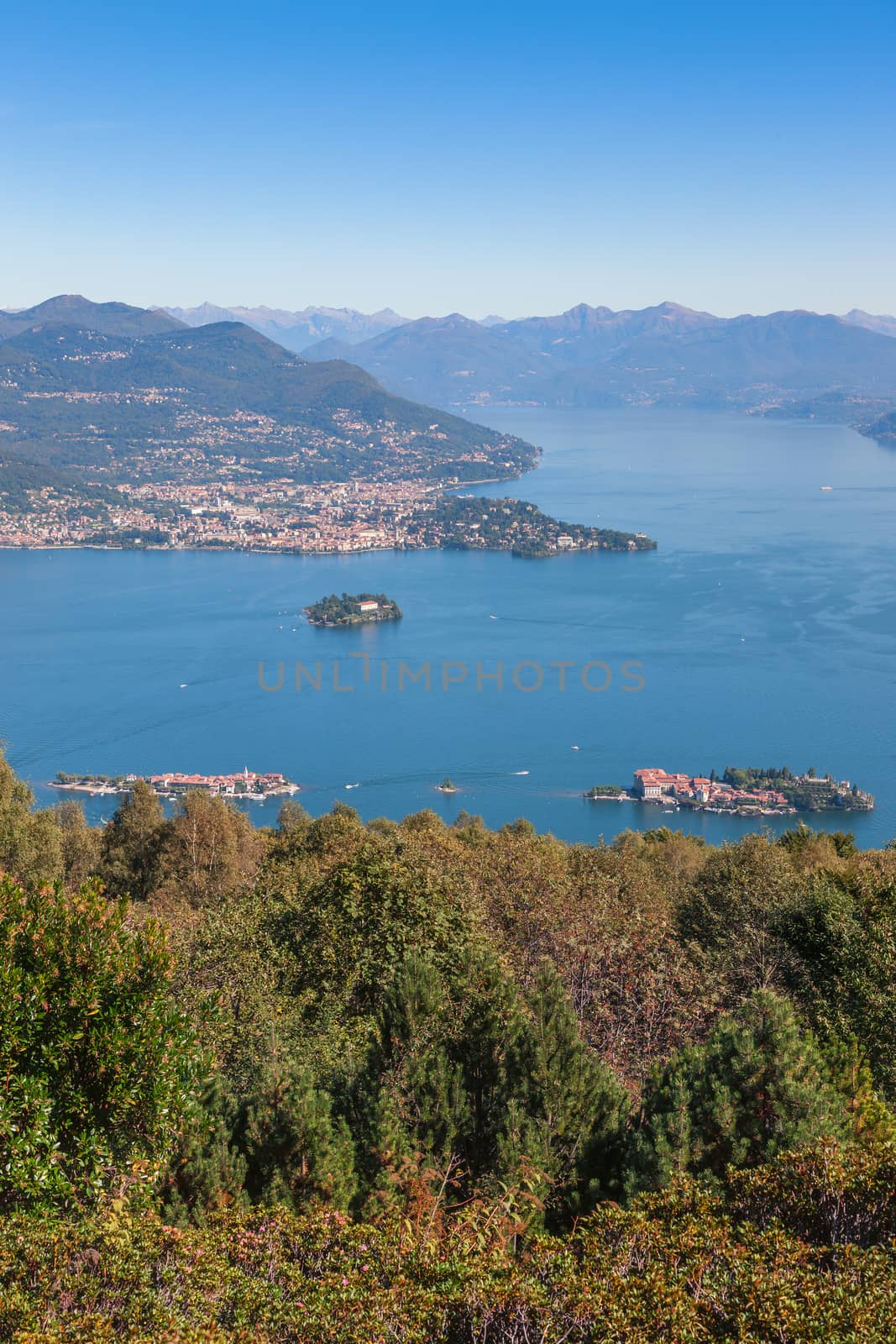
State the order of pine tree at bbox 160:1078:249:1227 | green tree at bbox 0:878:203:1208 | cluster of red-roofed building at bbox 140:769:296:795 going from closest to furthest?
green tree at bbox 0:878:203:1208 → pine tree at bbox 160:1078:249:1227 → cluster of red-roofed building at bbox 140:769:296:795

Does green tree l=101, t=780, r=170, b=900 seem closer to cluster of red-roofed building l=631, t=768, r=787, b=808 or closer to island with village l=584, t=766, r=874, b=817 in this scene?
island with village l=584, t=766, r=874, b=817

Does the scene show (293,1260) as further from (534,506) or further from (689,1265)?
(534,506)

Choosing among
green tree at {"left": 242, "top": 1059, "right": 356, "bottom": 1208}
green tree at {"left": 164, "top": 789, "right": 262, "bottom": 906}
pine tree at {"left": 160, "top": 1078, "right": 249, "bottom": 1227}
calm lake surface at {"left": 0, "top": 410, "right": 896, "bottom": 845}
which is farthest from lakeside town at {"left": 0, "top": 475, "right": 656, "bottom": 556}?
pine tree at {"left": 160, "top": 1078, "right": 249, "bottom": 1227}

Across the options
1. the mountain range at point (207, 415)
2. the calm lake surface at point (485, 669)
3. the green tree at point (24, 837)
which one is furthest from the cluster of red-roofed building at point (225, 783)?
the mountain range at point (207, 415)

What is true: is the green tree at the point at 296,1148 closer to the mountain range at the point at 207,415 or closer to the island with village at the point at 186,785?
the island with village at the point at 186,785

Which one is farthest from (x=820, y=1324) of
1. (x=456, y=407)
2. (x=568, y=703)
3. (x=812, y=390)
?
(x=812, y=390)

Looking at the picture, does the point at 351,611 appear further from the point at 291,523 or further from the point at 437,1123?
the point at 437,1123

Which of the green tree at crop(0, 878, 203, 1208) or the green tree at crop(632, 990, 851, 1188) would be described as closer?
the green tree at crop(0, 878, 203, 1208)
